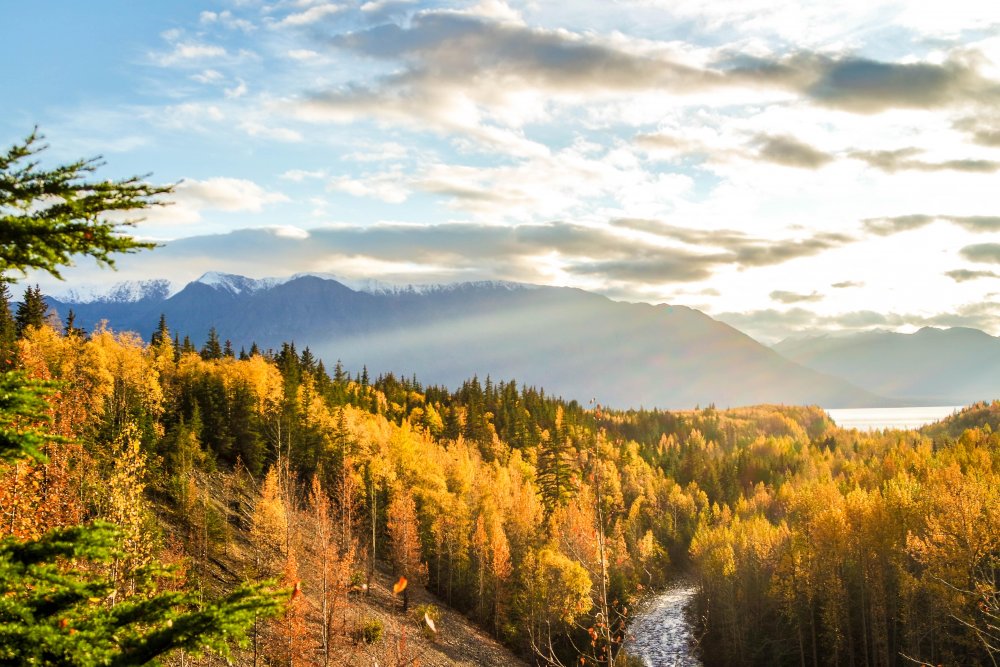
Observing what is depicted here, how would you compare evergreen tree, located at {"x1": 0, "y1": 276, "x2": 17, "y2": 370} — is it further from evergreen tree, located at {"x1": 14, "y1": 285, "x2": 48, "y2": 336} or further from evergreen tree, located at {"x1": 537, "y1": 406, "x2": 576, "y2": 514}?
evergreen tree, located at {"x1": 537, "y1": 406, "x2": 576, "y2": 514}

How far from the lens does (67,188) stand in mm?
8570

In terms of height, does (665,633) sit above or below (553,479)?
below

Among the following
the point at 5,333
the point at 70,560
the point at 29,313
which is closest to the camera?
the point at 70,560

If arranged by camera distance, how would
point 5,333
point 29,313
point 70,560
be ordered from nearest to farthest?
point 70,560
point 5,333
point 29,313

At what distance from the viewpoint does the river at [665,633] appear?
2660 inches

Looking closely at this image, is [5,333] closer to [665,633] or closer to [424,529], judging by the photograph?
[424,529]

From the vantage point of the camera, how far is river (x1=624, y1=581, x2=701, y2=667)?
2660 inches

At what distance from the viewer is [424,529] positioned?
262ft

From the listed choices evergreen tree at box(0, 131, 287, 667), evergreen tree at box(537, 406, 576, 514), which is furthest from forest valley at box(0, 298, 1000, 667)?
evergreen tree at box(0, 131, 287, 667)

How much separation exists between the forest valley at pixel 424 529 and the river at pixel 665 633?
3244mm

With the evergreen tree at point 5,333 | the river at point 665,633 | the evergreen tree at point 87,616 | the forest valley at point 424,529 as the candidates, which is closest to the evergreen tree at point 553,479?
the forest valley at point 424,529

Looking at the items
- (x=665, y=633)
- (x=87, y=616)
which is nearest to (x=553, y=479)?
(x=665, y=633)

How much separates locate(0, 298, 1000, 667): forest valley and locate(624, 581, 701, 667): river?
324cm

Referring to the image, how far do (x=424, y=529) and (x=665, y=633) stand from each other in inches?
1225
